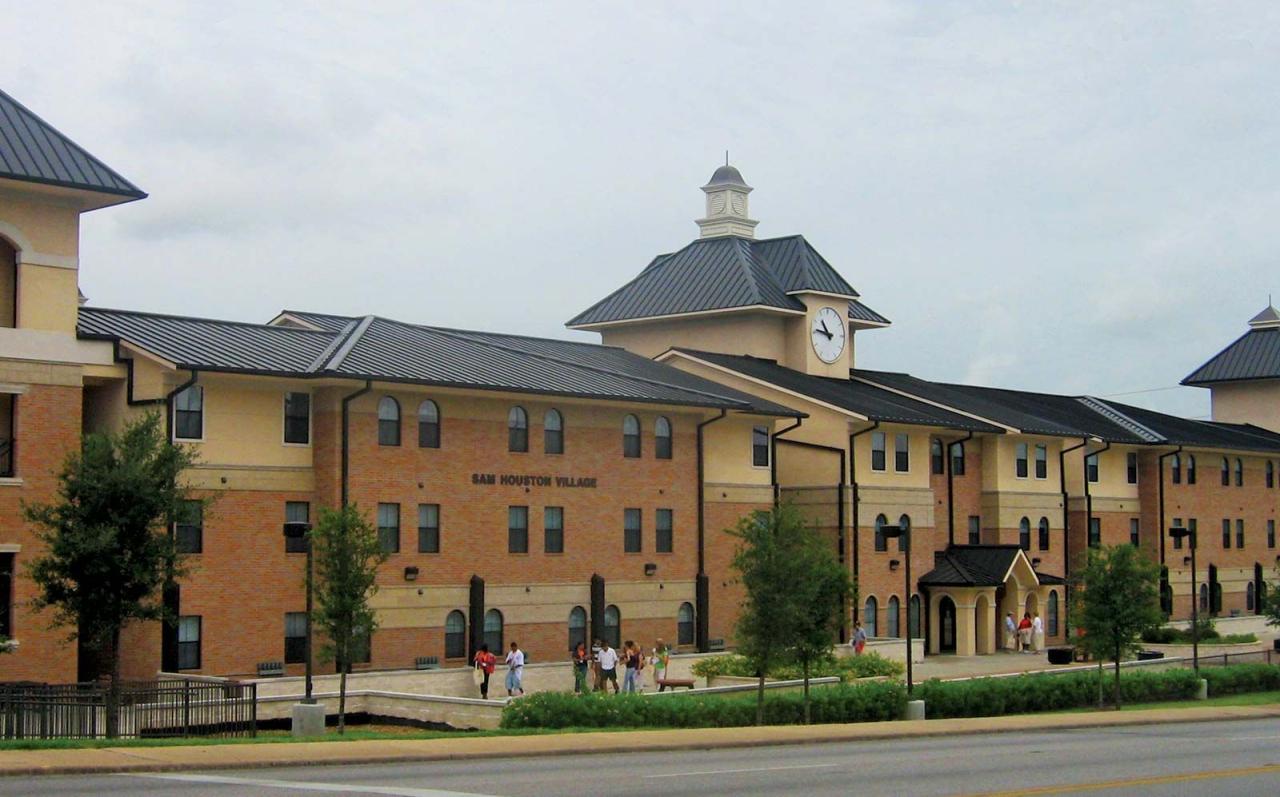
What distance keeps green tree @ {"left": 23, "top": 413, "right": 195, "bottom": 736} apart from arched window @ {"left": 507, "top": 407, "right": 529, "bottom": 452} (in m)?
15.9

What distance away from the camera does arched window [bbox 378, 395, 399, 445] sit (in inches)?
1663

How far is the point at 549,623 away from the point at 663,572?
15.8 feet

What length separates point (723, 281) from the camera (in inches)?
2506

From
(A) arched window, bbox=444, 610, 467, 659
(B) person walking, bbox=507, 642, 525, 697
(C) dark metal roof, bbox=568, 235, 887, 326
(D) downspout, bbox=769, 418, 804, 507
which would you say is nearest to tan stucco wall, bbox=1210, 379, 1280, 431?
(C) dark metal roof, bbox=568, 235, 887, 326

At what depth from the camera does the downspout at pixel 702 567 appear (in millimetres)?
49781

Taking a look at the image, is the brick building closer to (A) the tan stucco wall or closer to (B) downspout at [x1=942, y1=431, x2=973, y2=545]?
Result: (B) downspout at [x1=942, y1=431, x2=973, y2=545]

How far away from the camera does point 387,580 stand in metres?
42.0

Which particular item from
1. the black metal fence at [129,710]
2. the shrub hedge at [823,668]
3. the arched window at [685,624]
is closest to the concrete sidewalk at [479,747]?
the black metal fence at [129,710]

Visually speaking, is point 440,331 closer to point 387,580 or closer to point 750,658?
point 387,580

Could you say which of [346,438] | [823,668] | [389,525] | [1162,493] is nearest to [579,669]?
[389,525]

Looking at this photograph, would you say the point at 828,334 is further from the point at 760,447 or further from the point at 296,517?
the point at 296,517

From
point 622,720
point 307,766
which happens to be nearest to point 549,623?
point 622,720

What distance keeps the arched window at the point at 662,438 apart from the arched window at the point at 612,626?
15.8 ft

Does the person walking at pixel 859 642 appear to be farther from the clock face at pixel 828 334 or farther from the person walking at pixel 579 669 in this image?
the clock face at pixel 828 334
